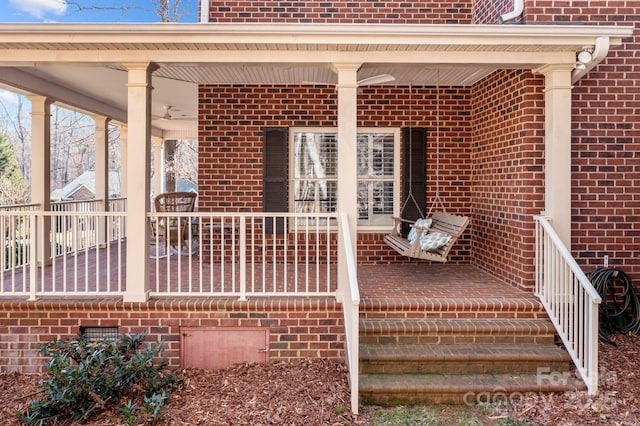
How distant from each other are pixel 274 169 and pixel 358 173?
1.23 meters

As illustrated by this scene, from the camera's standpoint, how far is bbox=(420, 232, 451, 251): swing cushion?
5039 mm

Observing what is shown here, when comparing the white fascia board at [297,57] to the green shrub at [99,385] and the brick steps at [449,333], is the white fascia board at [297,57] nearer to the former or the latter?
the brick steps at [449,333]

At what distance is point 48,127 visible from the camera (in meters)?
6.52

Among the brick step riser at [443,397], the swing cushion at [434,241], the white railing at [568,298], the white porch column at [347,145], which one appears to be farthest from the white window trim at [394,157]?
the brick step riser at [443,397]

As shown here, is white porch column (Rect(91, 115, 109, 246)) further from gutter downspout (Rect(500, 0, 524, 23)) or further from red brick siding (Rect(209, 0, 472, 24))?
gutter downspout (Rect(500, 0, 524, 23))

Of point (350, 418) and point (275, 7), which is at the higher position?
point (275, 7)

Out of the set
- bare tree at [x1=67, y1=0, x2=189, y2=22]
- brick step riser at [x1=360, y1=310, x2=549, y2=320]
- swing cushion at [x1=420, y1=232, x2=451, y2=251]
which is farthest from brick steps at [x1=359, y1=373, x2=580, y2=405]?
bare tree at [x1=67, y1=0, x2=189, y2=22]

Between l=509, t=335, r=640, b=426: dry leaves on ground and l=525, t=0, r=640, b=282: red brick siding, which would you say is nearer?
l=509, t=335, r=640, b=426: dry leaves on ground

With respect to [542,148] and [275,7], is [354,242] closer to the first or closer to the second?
[542,148]

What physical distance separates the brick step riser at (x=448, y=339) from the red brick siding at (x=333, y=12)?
4330mm

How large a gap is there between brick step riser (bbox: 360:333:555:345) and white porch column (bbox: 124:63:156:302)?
2.19m

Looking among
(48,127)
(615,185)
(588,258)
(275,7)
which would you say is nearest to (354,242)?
(588,258)

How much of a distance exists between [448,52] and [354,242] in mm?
2036

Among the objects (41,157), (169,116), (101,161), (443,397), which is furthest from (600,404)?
(101,161)
